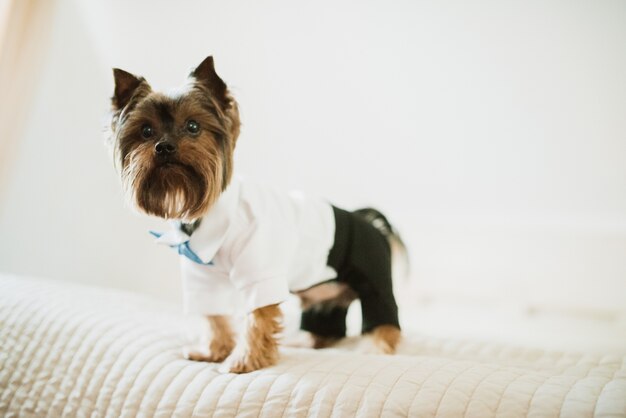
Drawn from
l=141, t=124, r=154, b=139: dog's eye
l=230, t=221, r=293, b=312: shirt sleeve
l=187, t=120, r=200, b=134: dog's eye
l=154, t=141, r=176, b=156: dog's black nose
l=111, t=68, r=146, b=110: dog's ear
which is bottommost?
l=230, t=221, r=293, b=312: shirt sleeve

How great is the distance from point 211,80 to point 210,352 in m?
0.82

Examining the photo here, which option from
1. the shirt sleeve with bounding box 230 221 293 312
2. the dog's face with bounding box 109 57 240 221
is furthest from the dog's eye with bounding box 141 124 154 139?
the shirt sleeve with bounding box 230 221 293 312

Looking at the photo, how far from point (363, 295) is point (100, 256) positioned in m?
1.65

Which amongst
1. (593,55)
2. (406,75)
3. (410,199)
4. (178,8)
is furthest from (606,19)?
(178,8)

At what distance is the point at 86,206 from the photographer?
8.58ft

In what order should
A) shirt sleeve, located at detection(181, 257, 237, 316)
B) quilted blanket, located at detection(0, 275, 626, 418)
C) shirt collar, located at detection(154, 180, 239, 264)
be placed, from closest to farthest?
quilted blanket, located at detection(0, 275, 626, 418)
shirt collar, located at detection(154, 180, 239, 264)
shirt sleeve, located at detection(181, 257, 237, 316)

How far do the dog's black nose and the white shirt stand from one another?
200mm

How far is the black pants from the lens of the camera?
5.69ft

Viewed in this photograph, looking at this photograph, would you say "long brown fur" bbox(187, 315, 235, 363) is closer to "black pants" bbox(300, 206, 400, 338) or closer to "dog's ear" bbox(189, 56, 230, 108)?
"black pants" bbox(300, 206, 400, 338)

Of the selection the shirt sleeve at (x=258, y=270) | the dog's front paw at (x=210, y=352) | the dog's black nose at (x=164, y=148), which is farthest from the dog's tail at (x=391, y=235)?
the dog's black nose at (x=164, y=148)

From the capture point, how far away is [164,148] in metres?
1.34

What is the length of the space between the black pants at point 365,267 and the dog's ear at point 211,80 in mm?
592

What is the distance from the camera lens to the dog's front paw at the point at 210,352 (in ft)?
4.96

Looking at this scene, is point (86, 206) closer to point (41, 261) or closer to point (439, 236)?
point (41, 261)
